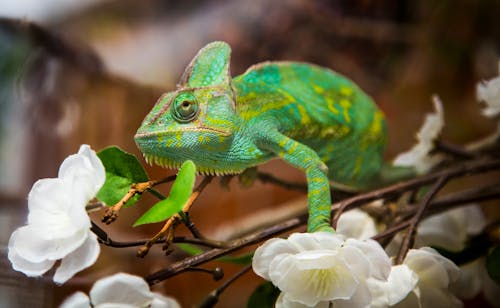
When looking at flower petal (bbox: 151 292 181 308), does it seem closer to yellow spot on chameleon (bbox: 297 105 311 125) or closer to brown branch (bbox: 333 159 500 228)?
brown branch (bbox: 333 159 500 228)

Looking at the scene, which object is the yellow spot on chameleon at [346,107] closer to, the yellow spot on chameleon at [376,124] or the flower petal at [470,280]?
the yellow spot on chameleon at [376,124]

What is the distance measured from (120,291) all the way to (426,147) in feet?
2.57

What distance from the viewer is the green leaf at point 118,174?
64 cm

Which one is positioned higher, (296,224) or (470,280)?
(296,224)

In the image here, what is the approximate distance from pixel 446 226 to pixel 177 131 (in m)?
0.59

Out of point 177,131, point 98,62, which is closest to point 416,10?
point 98,62

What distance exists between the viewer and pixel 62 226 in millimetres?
581

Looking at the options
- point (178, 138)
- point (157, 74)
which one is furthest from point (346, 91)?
point (178, 138)

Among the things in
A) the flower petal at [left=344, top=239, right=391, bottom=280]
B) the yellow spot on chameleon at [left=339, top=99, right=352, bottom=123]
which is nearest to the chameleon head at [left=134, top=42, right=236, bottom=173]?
the flower petal at [left=344, top=239, right=391, bottom=280]

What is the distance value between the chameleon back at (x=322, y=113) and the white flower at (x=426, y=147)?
0.07 meters

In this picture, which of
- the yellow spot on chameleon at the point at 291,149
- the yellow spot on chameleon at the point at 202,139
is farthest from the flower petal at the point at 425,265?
the yellow spot on chameleon at the point at 202,139

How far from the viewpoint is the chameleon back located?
31.8 inches

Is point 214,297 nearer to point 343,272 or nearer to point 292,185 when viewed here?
point 343,272

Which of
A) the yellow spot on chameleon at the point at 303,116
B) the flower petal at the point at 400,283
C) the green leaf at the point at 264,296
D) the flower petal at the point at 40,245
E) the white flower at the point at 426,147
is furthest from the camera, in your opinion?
the white flower at the point at 426,147
